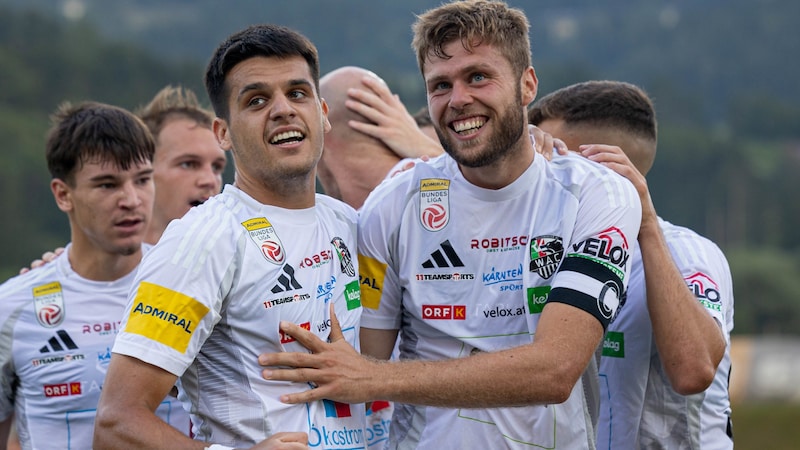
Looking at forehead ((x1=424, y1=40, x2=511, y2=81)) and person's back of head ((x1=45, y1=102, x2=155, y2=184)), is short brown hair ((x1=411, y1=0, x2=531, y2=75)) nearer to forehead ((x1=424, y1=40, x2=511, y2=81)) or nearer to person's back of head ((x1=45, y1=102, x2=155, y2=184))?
forehead ((x1=424, y1=40, x2=511, y2=81))

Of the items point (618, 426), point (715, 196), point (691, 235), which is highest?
point (715, 196)

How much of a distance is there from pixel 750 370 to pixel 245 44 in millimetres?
33002

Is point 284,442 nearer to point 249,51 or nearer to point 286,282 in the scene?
point 286,282

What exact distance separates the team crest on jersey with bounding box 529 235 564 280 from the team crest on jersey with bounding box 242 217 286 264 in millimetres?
1165

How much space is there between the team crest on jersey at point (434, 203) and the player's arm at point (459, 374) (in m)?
0.78

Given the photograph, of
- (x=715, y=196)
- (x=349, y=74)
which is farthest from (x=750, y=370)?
(x=715, y=196)

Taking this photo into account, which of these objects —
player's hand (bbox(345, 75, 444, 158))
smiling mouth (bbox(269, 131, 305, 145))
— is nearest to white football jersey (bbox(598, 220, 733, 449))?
player's hand (bbox(345, 75, 444, 158))

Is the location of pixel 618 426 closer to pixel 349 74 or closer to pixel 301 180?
pixel 301 180

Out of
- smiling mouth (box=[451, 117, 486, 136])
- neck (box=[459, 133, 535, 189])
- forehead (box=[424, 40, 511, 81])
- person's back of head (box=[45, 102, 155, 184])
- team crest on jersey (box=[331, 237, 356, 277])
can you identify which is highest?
person's back of head (box=[45, 102, 155, 184])

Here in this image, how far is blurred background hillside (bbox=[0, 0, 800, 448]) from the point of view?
68.7 metres

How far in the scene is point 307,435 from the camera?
4246mm

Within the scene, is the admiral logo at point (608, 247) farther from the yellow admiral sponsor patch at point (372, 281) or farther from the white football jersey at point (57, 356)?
the white football jersey at point (57, 356)

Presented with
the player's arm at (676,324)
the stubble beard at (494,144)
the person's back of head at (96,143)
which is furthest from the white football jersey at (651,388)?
the person's back of head at (96,143)

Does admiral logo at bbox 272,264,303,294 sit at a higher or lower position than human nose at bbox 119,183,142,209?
lower
